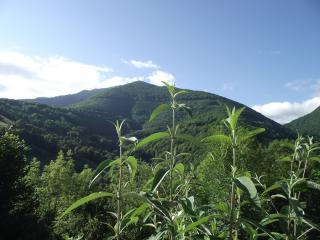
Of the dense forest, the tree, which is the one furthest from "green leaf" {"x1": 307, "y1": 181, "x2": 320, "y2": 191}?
the tree

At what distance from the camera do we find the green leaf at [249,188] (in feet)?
6.70

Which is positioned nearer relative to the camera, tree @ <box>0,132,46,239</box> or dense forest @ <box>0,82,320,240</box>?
dense forest @ <box>0,82,320,240</box>

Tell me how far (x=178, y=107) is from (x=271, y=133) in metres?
157

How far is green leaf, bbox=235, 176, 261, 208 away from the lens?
204 cm

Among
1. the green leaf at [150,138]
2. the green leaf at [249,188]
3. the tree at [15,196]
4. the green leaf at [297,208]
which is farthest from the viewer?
the tree at [15,196]

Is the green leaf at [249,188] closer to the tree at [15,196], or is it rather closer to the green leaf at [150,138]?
the green leaf at [150,138]

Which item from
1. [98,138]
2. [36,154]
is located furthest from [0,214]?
[98,138]

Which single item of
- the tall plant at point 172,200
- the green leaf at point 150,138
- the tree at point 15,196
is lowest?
the tree at point 15,196

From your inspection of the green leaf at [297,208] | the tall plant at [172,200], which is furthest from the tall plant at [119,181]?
the green leaf at [297,208]

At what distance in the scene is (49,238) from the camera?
28.5m

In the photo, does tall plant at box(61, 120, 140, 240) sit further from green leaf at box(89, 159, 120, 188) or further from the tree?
the tree

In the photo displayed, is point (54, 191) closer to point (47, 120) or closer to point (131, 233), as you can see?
point (131, 233)

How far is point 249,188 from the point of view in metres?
2.11

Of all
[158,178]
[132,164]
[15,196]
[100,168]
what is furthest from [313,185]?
[15,196]
